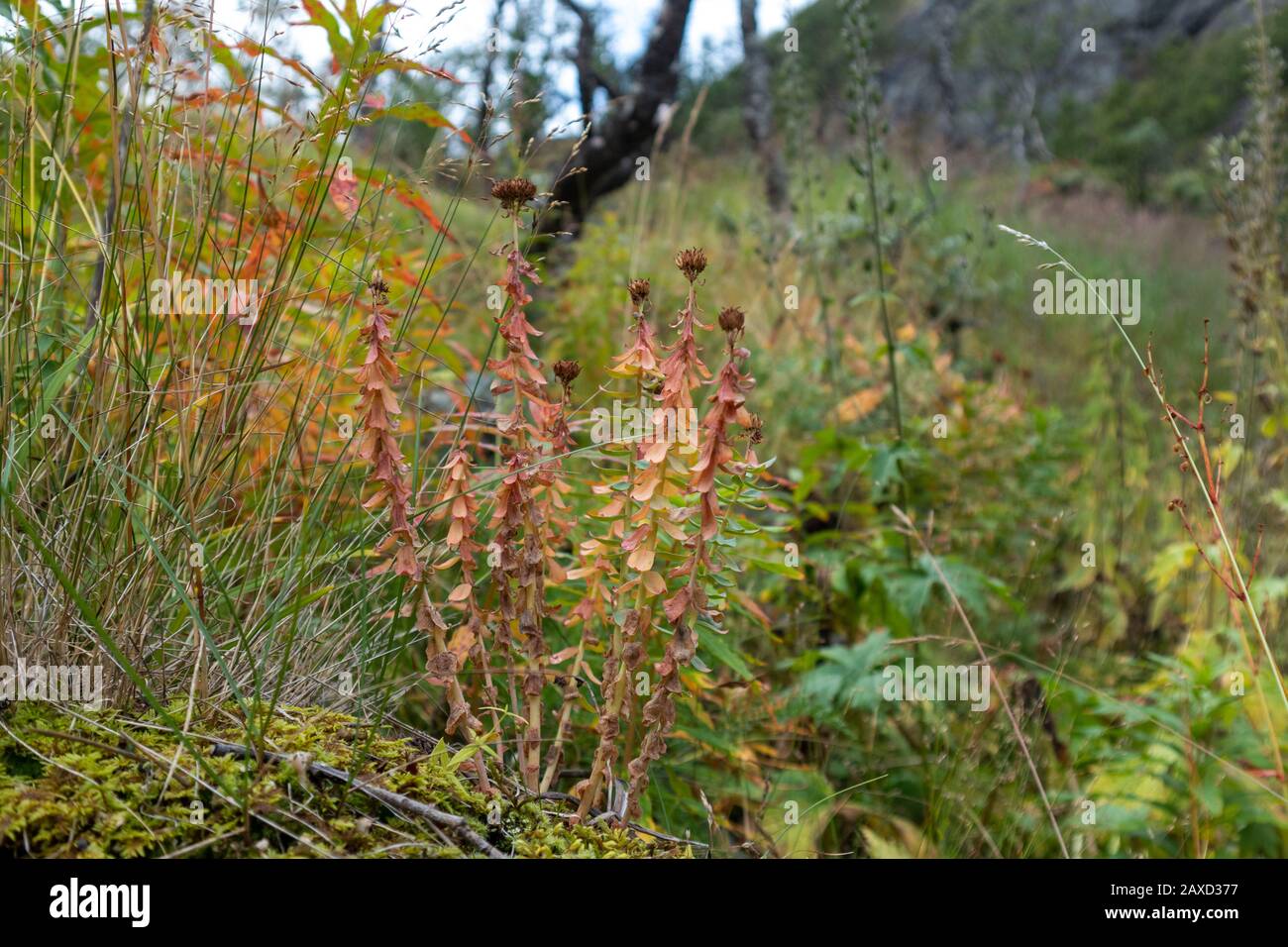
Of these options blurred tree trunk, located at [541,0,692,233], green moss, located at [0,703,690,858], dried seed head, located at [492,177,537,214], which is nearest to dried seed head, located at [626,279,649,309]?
dried seed head, located at [492,177,537,214]

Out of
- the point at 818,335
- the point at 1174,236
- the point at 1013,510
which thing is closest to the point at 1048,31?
the point at 1174,236

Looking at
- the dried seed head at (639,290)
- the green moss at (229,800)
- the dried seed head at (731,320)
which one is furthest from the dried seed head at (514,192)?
the green moss at (229,800)

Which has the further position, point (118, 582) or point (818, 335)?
point (818, 335)

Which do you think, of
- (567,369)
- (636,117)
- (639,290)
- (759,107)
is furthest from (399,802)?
(759,107)

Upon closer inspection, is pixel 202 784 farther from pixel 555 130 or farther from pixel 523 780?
pixel 555 130

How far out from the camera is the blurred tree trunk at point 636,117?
5.40m

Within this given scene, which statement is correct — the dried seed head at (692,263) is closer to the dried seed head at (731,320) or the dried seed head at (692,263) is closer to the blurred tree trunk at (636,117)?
the dried seed head at (731,320)

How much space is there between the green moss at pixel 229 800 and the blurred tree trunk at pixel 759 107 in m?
7.61

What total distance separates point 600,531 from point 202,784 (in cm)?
94

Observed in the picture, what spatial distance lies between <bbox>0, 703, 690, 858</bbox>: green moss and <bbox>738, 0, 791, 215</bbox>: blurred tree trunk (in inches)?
300

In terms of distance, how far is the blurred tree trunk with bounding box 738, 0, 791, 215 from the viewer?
27.4ft

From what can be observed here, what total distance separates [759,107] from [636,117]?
3.89 metres

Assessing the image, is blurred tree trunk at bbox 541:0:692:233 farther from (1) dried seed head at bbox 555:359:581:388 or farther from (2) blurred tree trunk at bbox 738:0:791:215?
(1) dried seed head at bbox 555:359:581:388
